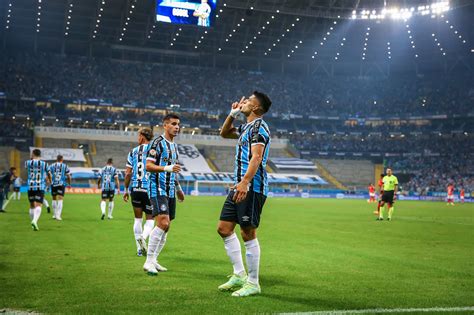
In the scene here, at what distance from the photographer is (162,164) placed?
30.5 feet

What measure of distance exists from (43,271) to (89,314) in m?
3.33

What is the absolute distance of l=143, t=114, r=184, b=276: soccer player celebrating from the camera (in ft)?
29.1

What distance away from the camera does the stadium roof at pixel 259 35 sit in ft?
211

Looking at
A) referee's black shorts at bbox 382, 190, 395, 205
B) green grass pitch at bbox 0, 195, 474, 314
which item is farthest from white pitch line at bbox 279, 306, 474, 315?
referee's black shorts at bbox 382, 190, 395, 205

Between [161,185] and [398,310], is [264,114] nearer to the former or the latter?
[161,185]

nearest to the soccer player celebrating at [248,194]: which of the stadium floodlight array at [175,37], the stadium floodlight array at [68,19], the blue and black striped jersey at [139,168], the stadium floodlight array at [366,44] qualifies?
the blue and black striped jersey at [139,168]

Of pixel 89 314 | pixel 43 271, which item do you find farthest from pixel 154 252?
pixel 89 314

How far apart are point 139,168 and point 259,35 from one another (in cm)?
6525

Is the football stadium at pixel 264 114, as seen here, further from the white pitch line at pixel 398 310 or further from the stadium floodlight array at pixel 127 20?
the white pitch line at pixel 398 310

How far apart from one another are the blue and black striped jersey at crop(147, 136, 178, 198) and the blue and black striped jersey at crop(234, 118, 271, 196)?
2209mm

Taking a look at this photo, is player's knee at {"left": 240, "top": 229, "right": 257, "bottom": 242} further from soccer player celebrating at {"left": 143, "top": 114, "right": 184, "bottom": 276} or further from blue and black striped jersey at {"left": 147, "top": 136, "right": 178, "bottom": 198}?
blue and black striped jersey at {"left": 147, "top": 136, "right": 178, "bottom": 198}

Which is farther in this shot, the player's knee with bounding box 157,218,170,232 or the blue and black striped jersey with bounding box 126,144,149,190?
the blue and black striped jersey with bounding box 126,144,149,190

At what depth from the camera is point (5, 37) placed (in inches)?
2992

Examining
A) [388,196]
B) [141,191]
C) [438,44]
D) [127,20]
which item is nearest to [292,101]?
[438,44]
